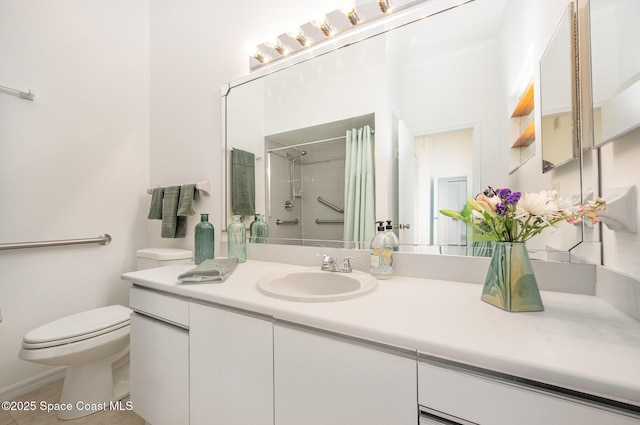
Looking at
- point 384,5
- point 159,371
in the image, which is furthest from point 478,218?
point 159,371

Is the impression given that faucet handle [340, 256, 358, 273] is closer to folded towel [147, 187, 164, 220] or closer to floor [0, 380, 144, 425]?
floor [0, 380, 144, 425]

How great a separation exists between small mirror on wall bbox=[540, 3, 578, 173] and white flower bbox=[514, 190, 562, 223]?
274 mm

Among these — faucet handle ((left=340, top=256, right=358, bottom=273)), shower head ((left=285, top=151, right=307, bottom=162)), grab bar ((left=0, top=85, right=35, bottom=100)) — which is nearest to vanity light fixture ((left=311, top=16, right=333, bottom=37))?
shower head ((left=285, top=151, right=307, bottom=162))

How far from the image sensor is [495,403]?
482 mm

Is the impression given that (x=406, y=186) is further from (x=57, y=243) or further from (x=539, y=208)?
(x=57, y=243)

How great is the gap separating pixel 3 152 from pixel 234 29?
4.76 feet

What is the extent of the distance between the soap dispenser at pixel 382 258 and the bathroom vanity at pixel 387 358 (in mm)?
49

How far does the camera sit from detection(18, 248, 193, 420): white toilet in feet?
3.76

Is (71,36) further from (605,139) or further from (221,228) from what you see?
(605,139)

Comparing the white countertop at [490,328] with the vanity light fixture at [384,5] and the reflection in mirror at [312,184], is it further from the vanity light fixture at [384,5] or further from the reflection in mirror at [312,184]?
the vanity light fixture at [384,5]

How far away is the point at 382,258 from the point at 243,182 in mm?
975

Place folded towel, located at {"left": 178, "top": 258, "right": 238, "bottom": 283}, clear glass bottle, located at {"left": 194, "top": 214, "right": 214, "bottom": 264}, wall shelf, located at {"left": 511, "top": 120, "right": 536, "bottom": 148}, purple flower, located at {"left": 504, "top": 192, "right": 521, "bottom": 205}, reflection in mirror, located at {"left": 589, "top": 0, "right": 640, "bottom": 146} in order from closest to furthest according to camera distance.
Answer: reflection in mirror, located at {"left": 589, "top": 0, "right": 640, "bottom": 146}, purple flower, located at {"left": 504, "top": 192, "right": 521, "bottom": 205}, wall shelf, located at {"left": 511, "top": 120, "right": 536, "bottom": 148}, folded towel, located at {"left": 178, "top": 258, "right": 238, "bottom": 283}, clear glass bottle, located at {"left": 194, "top": 214, "right": 214, "bottom": 264}

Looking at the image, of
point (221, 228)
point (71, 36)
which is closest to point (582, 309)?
point (221, 228)

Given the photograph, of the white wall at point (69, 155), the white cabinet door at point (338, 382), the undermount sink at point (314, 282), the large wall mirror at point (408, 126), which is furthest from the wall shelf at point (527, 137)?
the white wall at point (69, 155)
